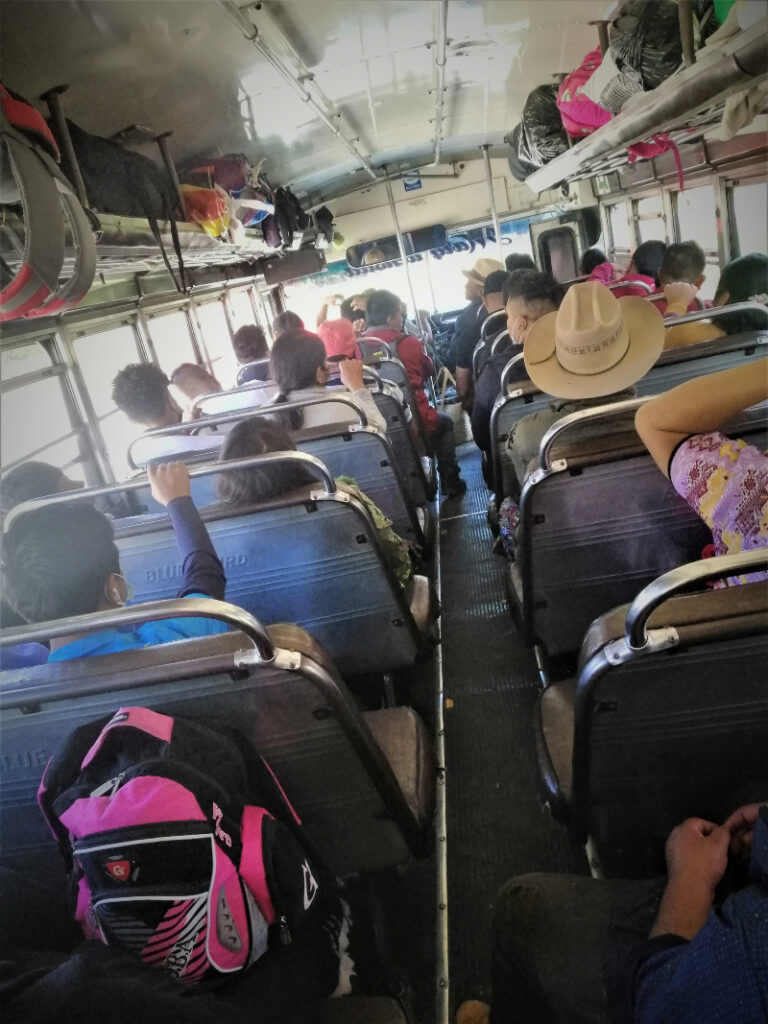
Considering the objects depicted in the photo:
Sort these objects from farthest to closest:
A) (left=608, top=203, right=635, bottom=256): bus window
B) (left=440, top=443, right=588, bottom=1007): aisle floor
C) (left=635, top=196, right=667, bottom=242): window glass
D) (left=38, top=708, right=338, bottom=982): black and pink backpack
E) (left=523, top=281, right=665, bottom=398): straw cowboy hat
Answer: (left=608, top=203, right=635, bottom=256): bus window → (left=635, top=196, right=667, bottom=242): window glass → (left=523, top=281, right=665, bottom=398): straw cowboy hat → (left=440, top=443, right=588, bottom=1007): aisle floor → (left=38, top=708, right=338, bottom=982): black and pink backpack

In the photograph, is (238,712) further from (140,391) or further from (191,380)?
(191,380)

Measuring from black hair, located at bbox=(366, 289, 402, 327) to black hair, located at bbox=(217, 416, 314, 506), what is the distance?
14.4 ft

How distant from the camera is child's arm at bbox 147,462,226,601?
1899 mm

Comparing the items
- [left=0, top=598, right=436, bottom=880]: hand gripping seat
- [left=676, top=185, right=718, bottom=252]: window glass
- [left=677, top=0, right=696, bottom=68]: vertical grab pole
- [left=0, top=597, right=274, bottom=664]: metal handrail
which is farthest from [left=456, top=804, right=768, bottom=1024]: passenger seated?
[left=676, top=185, right=718, bottom=252]: window glass

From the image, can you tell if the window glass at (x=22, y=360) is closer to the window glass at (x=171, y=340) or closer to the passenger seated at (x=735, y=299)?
the window glass at (x=171, y=340)

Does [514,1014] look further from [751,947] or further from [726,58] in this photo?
[726,58]

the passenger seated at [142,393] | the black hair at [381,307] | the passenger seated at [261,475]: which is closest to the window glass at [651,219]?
the black hair at [381,307]

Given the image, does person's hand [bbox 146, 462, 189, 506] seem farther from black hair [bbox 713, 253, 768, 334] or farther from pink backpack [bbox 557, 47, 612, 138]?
black hair [bbox 713, 253, 768, 334]

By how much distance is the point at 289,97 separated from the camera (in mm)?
4004

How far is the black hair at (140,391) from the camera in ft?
13.2

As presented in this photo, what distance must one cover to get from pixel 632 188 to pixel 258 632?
8153mm

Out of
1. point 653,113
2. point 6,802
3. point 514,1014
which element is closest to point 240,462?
point 6,802

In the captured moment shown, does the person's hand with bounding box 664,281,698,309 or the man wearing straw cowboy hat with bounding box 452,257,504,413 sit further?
the man wearing straw cowboy hat with bounding box 452,257,504,413

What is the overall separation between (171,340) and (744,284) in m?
4.98
